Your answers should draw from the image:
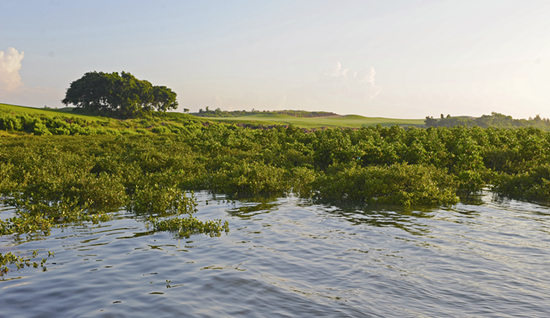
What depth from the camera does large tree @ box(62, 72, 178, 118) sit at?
94.1m

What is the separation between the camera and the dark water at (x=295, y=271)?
6.96m

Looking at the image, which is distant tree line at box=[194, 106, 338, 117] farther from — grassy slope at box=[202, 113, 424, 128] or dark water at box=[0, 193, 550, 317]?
dark water at box=[0, 193, 550, 317]

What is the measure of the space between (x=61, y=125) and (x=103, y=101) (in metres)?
40.9

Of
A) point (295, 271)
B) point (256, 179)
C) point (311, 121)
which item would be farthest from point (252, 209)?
point (311, 121)

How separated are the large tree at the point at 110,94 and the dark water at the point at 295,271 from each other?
87.3 metres

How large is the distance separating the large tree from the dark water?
8735 centimetres

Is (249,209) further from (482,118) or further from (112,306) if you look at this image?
(482,118)

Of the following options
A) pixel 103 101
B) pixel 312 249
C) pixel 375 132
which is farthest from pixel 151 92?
pixel 312 249

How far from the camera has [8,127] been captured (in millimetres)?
54219

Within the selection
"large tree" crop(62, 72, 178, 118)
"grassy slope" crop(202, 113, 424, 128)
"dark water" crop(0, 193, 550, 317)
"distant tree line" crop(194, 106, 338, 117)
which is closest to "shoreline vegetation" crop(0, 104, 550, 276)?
"dark water" crop(0, 193, 550, 317)

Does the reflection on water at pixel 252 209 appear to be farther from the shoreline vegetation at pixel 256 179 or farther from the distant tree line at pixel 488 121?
the distant tree line at pixel 488 121

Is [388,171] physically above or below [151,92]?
below

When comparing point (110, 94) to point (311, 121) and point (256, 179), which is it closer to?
point (311, 121)

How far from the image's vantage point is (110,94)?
310 ft
